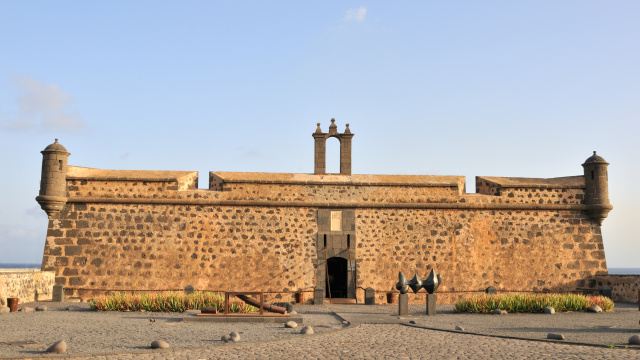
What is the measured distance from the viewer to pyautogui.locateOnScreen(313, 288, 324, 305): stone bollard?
19.0m

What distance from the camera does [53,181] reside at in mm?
20109

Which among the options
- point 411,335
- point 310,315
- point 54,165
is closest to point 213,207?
point 54,165

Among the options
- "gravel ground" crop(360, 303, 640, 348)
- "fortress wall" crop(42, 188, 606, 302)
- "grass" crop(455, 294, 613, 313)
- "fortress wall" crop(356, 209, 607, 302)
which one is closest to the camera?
Result: "gravel ground" crop(360, 303, 640, 348)

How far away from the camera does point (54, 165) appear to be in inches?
795

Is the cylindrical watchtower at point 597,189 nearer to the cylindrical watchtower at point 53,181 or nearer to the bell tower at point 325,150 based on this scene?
the bell tower at point 325,150

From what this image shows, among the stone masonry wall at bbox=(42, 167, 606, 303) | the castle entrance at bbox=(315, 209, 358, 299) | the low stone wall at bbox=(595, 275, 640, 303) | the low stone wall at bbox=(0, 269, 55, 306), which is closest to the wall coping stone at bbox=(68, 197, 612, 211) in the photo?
the stone masonry wall at bbox=(42, 167, 606, 303)

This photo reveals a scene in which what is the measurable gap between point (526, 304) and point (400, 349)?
8299 mm

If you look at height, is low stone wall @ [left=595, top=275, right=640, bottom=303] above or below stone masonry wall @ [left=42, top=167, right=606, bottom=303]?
below

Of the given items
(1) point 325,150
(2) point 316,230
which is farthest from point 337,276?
(1) point 325,150

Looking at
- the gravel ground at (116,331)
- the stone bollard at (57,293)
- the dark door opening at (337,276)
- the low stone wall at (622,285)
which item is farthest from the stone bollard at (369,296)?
the stone bollard at (57,293)

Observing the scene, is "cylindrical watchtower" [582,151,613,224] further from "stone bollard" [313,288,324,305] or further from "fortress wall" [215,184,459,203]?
"stone bollard" [313,288,324,305]

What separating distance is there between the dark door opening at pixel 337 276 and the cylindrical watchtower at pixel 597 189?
9.58 m

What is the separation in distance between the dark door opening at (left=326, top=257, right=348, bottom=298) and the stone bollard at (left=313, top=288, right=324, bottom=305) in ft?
7.39

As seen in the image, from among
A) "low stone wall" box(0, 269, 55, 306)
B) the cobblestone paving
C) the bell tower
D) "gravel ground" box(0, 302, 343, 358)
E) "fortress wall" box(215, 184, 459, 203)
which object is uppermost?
the bell tower
